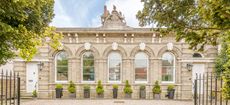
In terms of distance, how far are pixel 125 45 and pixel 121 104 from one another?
547 centimetres

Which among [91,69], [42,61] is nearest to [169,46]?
[91,69]

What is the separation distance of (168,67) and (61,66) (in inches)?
289

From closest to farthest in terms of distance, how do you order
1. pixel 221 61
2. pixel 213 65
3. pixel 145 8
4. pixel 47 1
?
pixel 145 8
pixel 47 1
pixel 221 61
pixel 213 65

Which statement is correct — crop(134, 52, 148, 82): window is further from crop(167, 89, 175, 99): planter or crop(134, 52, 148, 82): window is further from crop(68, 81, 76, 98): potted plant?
A: crop(68, 81, 76, 98): potted plant

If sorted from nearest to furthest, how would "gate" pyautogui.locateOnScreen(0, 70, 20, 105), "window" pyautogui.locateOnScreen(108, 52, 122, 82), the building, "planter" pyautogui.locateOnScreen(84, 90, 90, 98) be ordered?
1. "gate" pyautogui.locateOnScreen(0, 70, 20, 105)
2. "planter" pyautogui.locateOnScreen(84, 90, 90, 98)
3. the building
4. "window" pyautogui.locateOnScreen(108, 52, 122, 82)

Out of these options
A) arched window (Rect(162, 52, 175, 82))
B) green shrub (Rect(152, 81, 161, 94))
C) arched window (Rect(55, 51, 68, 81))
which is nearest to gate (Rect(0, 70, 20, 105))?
arched window (Rect(55, 51, 68, 81))

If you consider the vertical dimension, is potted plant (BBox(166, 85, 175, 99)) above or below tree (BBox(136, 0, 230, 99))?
below

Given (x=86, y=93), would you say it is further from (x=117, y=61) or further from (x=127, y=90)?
(x=117, y=61)

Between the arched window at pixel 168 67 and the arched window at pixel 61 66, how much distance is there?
22.0 feet

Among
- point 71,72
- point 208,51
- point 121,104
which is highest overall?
point 208,51

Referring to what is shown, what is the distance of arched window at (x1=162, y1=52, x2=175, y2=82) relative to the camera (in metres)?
21.1

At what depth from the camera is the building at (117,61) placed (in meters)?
20.8

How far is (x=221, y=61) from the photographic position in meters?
19.1

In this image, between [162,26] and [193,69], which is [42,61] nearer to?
[193,69]
